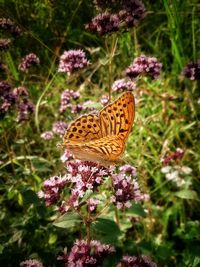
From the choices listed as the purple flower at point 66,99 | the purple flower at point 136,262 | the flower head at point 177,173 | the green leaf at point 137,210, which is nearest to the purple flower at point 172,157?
the flower head at point 177,173

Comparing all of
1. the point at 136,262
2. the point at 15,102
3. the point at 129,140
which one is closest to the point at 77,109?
the point at 15,102

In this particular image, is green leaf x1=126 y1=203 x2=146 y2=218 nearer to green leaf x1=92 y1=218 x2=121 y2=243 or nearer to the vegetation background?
the vegetation background

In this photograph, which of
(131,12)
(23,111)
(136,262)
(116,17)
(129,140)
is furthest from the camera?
(129,140)

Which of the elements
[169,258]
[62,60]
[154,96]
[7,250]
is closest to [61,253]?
[7,250]

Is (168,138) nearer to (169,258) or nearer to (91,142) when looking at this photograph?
(169,258)

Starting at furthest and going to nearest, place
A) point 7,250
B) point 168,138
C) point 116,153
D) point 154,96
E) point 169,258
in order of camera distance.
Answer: point 154,96, point 168,138, point 169,258, point 7,250, point 116,153

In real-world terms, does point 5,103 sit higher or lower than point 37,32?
lower

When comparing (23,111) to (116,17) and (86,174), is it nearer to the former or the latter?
(116,17)

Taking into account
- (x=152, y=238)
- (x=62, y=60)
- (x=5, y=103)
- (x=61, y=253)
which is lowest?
(x=61, y=253)
